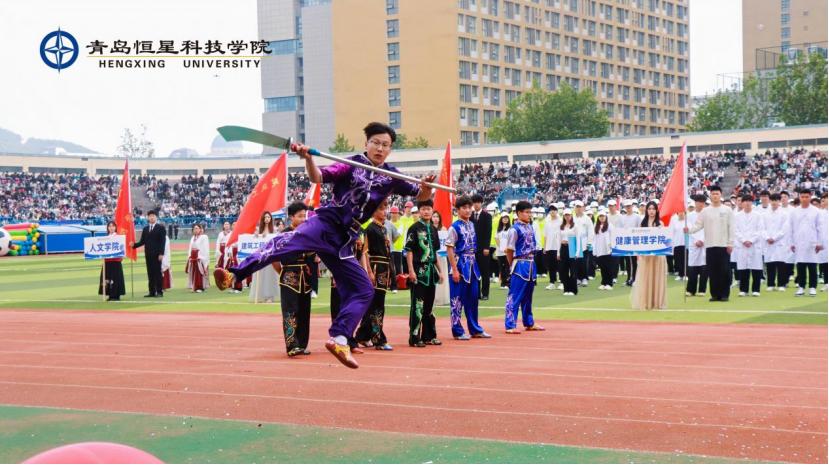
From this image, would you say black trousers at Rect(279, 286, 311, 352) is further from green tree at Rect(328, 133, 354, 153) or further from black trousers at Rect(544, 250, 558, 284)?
green tree at Rect(328, 133, 354, 153)

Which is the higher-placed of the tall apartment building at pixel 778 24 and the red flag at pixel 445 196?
the tall apartment building at pixel 778 24

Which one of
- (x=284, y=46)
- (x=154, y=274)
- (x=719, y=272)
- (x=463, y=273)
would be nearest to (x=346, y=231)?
(x=463, y=273)

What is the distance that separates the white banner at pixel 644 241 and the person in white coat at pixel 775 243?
4.71 m

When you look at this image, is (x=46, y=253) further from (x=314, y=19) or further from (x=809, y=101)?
(x=809, y=101)

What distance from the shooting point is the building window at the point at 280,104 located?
11606 centimetres

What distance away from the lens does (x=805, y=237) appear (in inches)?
847

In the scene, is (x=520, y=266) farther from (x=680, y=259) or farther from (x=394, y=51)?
(x=394, y=51)

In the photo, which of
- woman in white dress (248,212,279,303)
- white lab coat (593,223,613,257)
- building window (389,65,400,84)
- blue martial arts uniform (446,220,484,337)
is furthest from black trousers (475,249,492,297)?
building window (389,65,400,84)

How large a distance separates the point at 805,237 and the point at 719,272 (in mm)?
2817

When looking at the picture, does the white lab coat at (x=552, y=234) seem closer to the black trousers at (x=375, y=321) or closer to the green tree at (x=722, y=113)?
the black trousers at (x=375, y=321)

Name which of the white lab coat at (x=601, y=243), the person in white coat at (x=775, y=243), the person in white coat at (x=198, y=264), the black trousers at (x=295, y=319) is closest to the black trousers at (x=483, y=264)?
the white lab coat at (x=601, y=243)

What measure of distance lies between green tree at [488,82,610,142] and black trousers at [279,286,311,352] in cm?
8884

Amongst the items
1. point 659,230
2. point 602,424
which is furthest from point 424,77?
point 602,424

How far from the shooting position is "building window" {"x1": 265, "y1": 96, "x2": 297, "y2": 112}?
11606 centimetres
